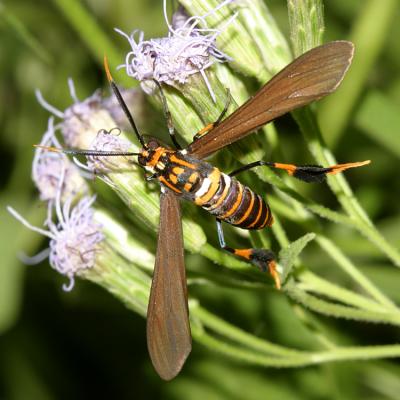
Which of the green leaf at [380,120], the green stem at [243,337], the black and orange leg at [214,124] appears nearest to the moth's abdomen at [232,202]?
the black and orange leg at [214,124]

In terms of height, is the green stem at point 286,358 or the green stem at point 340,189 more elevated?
the green stem at point 340,189

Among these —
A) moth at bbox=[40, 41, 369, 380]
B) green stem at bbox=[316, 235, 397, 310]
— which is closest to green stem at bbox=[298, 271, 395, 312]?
green stem at bbox=[316, 235, 397, 310]

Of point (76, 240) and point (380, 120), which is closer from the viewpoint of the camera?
point (76, 240)

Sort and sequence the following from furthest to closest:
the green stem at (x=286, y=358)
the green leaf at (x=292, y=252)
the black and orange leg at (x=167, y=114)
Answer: the green stem at (x=286, y=358), the black and orange leg at (x=167, y=114), the green leaf at (x=292, y=252)

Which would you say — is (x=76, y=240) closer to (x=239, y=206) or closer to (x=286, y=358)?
(x=239, y=206)

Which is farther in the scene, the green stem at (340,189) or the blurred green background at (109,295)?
the blurred green background at (109,295)

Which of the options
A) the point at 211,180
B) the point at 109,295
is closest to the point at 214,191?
the point at 211,180

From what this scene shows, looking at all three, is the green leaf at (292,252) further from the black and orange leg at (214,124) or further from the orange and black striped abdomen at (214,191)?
the black and orange leg at (214,124)
